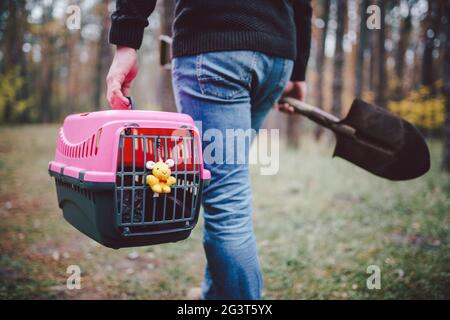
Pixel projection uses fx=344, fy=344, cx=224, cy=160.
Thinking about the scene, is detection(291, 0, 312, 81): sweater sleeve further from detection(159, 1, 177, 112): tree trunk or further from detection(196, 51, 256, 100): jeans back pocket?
detection(159, 1, 177, 112): tree trunk

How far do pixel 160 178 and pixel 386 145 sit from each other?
3.98 ft

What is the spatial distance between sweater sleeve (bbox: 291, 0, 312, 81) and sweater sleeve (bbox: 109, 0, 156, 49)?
67 centimetres

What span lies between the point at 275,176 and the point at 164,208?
462cm

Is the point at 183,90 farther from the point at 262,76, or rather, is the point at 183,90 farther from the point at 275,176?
the point at 275,176

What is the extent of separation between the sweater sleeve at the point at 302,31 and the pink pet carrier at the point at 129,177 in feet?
2.53

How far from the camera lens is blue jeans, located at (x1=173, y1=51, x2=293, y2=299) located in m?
1.17

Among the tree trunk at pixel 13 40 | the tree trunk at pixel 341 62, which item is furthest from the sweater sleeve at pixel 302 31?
the tree trunk at pixel 13 40

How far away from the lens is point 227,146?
1.20 meters

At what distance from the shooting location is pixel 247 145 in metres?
1.27

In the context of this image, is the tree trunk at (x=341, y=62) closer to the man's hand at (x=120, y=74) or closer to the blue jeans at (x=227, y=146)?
the blue jeans at (x=227, y=146)

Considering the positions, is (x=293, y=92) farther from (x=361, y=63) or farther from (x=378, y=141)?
(x=361, y=63)

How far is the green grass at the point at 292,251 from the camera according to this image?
196cm

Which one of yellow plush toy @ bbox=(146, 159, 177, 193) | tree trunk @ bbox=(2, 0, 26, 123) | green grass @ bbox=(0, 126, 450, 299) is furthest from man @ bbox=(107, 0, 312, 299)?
tree trunk @ bbox=(2, 0, 26, 123)

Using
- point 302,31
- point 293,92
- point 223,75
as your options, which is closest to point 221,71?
point 223,75
